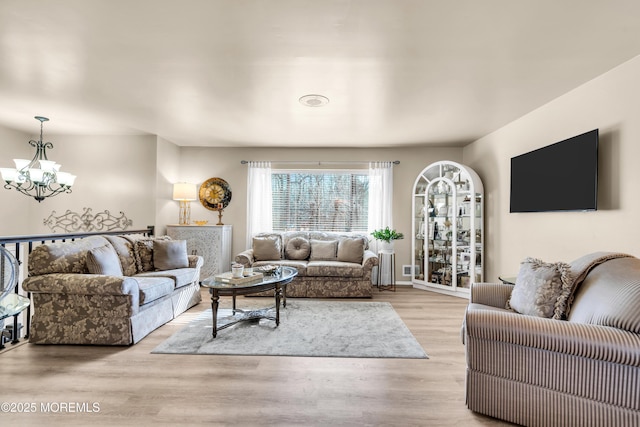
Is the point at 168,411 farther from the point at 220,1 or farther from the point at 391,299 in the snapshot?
the point at 391,299

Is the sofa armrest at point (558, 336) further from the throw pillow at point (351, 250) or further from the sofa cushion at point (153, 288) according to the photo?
the throw pillow at point (351, 250)

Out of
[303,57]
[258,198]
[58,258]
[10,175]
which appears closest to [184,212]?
[258,198]

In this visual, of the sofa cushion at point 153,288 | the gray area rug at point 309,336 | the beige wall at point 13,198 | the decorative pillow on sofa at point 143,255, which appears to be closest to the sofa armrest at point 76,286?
the sofa cushion at point 153,288

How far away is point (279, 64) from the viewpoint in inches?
104

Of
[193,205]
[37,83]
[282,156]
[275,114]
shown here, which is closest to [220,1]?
[275,114]

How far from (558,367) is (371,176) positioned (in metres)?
4.19

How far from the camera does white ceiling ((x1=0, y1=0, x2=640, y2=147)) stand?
1965 millimetres

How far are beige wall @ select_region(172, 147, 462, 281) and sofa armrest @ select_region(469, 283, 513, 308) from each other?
9.70ft

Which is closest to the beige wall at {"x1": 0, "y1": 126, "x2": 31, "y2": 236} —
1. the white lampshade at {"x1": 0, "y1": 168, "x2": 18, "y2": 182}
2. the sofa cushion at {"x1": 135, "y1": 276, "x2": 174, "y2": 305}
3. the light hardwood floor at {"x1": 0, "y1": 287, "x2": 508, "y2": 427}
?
the white lampshade at {"x1": 0, "y1": 168, "x2": 18, "y2": 182}

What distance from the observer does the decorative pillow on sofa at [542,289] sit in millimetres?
2076

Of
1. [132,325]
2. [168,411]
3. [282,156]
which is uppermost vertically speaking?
[282,156]

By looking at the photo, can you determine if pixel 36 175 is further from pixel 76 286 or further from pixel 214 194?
pixel 214 194

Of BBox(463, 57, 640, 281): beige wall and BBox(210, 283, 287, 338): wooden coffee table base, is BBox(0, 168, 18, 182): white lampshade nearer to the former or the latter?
BBox(210, 283, 287, 338): wooden coffee table base

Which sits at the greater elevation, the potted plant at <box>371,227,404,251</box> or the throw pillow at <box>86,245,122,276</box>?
the potted plant at <box>371,227,404,251</box>
